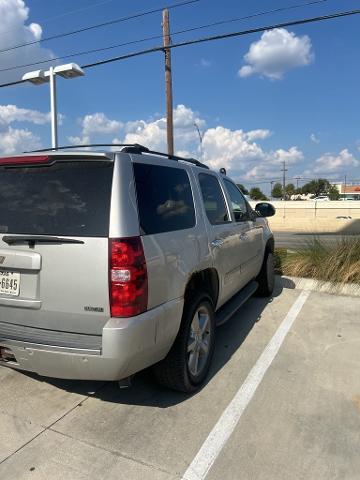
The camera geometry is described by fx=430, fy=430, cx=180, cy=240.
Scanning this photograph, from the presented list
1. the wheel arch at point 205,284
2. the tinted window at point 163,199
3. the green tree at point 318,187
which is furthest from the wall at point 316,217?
the green tree at point 318,187

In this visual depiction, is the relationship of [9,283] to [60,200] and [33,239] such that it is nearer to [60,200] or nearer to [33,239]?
[33,239]

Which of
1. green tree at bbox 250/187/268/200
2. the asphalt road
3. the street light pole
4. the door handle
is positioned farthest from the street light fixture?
green tree at bbox 250/187/268/200

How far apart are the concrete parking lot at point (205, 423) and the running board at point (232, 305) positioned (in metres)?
0.42

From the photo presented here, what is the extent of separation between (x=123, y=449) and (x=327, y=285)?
5.15m

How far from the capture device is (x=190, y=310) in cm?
347

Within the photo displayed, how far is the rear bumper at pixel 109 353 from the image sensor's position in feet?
8.90

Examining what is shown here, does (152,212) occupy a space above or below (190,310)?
above

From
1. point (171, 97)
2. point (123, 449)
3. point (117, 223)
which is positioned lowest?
point (123, 449)

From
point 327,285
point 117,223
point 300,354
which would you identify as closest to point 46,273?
point 117,223

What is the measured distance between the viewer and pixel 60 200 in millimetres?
2879

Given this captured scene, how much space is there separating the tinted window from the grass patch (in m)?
4.29

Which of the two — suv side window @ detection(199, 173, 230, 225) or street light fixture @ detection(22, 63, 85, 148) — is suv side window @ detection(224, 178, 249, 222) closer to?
suv side window @ detection(199, 173, 230, 225)

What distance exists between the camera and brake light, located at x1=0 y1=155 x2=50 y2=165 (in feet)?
9.82

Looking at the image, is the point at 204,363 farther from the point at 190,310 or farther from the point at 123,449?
the point at 123,449
